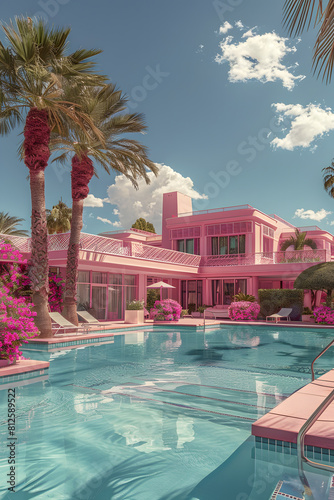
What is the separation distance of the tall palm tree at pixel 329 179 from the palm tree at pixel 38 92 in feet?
57.7

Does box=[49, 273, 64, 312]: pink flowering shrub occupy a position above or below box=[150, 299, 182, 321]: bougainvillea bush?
above

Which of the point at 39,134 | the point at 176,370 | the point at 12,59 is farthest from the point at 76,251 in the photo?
the point at 176,370

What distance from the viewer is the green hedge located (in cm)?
2333

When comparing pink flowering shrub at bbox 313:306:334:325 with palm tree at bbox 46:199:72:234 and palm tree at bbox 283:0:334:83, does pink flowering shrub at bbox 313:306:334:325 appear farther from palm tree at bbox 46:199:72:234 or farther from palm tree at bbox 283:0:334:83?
palm tree at bbox 46:199:72:234

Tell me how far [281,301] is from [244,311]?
2.27 m

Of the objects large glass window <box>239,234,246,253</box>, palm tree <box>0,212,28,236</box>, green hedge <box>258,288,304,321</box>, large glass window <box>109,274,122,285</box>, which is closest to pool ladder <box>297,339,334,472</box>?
large glass window <box>109,274,122,285</box>

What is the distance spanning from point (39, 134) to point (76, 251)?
5.11 metres

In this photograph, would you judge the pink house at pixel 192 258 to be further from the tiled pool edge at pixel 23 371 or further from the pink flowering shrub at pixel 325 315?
the tiled pool edge at pixel 23 371

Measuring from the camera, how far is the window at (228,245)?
28.4 meters

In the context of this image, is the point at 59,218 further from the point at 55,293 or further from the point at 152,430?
the point at 152,430

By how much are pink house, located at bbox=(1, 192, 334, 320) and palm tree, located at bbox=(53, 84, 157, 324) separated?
86.0 inches

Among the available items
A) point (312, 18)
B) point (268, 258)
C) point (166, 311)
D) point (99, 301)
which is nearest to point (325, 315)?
point (268, 258)

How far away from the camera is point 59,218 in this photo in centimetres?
3023

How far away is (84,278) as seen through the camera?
71.3 feet
